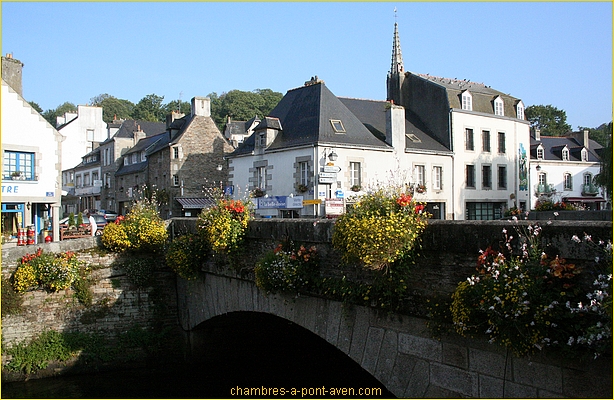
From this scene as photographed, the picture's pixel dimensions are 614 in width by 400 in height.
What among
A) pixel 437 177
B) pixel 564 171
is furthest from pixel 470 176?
pixel 564 171

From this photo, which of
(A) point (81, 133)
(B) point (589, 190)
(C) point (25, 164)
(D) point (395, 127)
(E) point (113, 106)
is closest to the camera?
(C) point (25, 164)

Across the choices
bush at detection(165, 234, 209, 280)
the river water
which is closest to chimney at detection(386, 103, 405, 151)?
the river water

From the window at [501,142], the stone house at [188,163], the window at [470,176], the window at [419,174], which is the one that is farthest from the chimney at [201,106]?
Result: the window at [501,142]

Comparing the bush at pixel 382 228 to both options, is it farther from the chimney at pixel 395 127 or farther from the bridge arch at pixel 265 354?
the chimney at pixel 395 127

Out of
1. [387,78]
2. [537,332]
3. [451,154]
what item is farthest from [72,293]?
[387,78]

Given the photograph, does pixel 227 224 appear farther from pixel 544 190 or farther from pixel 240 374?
pixel 544 190

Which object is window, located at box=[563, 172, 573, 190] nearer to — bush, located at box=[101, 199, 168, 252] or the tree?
the tree

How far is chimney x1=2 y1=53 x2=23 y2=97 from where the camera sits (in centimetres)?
2159

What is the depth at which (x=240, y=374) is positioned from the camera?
46.9 ft

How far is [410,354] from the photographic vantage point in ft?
22.7

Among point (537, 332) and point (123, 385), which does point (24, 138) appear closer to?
point (123, 385)

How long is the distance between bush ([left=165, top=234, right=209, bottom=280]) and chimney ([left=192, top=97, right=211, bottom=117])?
2506cm

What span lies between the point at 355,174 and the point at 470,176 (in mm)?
9016

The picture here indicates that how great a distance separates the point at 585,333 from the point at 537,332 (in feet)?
1.32
